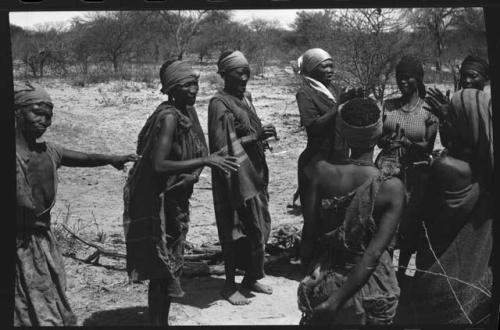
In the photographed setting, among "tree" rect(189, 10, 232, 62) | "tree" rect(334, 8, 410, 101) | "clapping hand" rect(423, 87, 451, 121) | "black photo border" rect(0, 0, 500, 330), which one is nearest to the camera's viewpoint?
"black photo border" rect(0, 0, 500, 330)

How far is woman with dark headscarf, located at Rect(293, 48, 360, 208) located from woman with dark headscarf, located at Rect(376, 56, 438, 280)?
37 centimetres

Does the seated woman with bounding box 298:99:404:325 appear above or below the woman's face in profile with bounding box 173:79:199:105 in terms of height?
below

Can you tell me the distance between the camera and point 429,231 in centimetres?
451

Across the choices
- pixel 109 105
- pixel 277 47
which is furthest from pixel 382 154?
pixel 277 47

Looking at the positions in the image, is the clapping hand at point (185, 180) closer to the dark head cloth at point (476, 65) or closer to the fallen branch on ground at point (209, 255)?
the fallen branch on ground at point (209, 255)

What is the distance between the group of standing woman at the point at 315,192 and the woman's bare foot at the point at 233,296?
1cm

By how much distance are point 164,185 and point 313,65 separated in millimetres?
1405

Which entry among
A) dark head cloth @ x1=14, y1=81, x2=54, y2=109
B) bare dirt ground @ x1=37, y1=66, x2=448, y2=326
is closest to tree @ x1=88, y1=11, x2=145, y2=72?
bare dirt ground @ x1=37, y1=66, x2=448, y2=326

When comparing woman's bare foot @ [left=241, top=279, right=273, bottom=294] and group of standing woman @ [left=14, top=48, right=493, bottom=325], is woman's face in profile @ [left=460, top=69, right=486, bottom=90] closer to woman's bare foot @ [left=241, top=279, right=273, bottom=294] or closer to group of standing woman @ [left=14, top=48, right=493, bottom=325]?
group of standing woman @ [left=14, top=48, right=493, bottom=325]

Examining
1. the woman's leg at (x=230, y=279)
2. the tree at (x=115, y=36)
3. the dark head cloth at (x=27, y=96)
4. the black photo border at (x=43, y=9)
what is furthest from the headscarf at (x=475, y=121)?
the tree at (x=115, y=36)

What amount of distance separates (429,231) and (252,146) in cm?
136

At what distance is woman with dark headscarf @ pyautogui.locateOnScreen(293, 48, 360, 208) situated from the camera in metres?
4.86

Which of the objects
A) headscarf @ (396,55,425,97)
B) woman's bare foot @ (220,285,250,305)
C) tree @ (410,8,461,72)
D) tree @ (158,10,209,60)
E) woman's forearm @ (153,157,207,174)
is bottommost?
woman's bare foot @ (220,285,250,305)

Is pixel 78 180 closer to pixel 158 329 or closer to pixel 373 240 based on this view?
pixel 158 329
